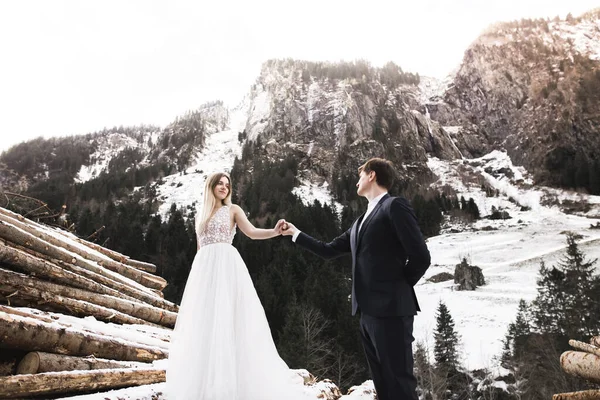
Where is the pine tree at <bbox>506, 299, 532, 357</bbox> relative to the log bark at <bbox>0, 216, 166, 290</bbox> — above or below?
below

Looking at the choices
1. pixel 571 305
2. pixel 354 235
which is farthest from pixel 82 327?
pixel 571 305

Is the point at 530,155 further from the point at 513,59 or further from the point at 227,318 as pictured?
the point at 227,318

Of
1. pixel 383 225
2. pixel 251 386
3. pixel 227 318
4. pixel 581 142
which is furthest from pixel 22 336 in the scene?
pixel 581 142

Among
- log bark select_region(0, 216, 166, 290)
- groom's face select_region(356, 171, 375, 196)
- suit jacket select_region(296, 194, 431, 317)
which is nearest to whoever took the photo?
suit jacket select_region(296, 194, 431, 317)

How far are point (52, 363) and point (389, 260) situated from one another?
3.21 m

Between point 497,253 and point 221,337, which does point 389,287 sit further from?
point 497,253

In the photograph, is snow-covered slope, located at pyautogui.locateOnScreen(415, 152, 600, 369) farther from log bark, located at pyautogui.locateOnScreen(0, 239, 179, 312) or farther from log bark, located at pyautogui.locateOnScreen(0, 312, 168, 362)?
log bark, located at pyautogui.locateOnScreen(0, 312, 168, 362)

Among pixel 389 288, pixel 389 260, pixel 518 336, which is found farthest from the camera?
pixel 518 336

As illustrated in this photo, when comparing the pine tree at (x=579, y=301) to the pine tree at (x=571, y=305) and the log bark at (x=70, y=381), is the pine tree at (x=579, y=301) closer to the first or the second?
the pine tree at (x=571, y=305)

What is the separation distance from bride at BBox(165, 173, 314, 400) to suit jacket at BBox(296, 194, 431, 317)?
1.22m

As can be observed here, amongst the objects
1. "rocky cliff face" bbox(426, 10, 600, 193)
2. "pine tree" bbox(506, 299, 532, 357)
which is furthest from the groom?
"rocky cliff face" bbox(426, 10, 600, 193)

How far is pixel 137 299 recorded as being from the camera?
284 inches

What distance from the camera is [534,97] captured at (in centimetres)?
12975

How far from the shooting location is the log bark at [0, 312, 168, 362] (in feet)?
11.4
